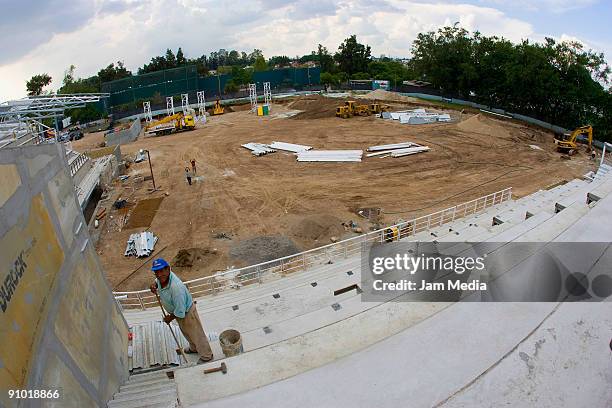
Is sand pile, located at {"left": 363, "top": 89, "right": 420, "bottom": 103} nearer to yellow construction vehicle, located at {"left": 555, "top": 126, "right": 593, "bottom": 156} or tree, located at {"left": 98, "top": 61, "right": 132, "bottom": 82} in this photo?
yellow construction vehicle, located at {"left": 555, "top": 126, "right": 593, "bottom": 156}

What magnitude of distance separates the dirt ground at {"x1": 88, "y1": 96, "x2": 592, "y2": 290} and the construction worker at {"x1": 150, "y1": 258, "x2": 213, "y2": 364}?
890cm

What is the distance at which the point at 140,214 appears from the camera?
2088cm

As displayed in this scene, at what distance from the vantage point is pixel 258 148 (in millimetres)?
31703

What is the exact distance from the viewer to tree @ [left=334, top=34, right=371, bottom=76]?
75250 mm

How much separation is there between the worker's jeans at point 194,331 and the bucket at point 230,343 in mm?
306

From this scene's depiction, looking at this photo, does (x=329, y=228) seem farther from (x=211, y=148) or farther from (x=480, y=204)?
(x=211, y=148)

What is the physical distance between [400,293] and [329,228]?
10345 mm

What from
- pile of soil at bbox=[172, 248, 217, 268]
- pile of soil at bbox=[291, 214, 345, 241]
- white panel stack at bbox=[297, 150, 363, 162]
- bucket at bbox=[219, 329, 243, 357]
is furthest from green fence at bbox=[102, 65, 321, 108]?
bucket at bbox=[219, 329, 243, 357]

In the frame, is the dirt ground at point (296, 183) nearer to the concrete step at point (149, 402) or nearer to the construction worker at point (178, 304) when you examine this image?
the construction worker at point (178, 304)

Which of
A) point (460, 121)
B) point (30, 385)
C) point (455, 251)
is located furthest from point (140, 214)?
point (460, 121)

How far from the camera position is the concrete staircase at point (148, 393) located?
5191 millimetres

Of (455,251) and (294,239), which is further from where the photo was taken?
(294,239)

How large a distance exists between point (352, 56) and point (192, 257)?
2667 inches

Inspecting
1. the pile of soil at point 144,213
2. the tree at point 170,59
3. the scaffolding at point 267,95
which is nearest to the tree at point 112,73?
the tree at point 170,59
